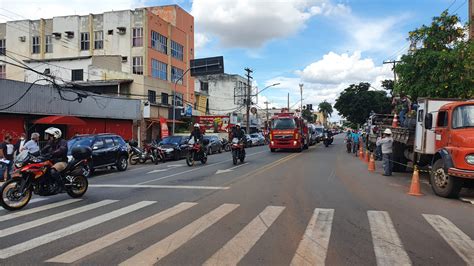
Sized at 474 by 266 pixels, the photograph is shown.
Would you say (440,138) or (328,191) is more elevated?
(440,138)

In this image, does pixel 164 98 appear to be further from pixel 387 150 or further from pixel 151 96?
pixel 387 150

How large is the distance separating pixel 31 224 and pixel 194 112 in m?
47.2

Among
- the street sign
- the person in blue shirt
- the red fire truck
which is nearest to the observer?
the person in blue shirt

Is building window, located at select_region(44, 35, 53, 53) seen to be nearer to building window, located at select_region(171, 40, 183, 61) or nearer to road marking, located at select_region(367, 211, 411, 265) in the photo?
building window, located at select_region(171, 40, 183, 61)

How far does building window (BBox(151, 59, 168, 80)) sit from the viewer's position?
46.0m

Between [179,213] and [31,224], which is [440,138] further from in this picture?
[31,224]

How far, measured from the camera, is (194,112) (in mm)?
54406

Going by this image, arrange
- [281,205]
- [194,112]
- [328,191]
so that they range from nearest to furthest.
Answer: [281,205] → [328,191] → [194,112]

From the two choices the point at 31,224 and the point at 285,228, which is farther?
the point at 31,224

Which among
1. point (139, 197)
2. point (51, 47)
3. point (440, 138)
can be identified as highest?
point (51, 47)

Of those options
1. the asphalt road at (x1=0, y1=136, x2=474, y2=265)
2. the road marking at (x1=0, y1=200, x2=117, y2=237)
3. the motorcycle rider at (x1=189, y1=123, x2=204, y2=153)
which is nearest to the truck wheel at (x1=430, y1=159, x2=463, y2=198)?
the asphalt road at (x1=0, y1=136, x2=474, y2=265)

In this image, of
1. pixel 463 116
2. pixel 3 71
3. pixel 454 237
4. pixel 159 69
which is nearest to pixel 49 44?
pixel 3 71

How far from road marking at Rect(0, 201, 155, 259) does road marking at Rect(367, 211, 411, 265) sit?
479 centimetres

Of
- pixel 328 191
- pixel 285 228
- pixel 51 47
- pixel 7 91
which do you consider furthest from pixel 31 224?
pixel 51 47
